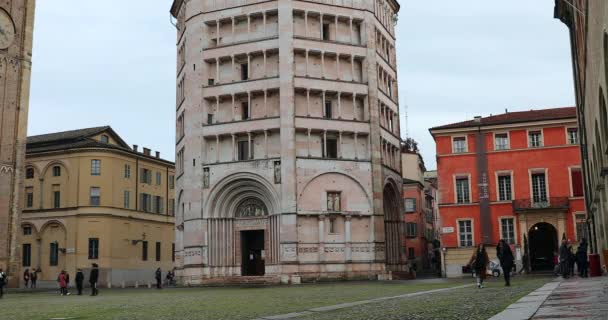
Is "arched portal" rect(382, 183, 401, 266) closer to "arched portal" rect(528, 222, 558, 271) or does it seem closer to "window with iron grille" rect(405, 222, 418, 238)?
"arched portal" rect(528, 222, 558, 271)

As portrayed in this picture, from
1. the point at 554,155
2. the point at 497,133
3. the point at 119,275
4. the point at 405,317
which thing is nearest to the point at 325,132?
the point at 497,133

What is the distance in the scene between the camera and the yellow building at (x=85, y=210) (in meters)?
69.2

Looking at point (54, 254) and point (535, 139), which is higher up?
point (535, 139)

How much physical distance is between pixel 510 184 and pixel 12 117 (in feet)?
132

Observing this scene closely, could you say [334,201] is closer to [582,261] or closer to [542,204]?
[542,204]

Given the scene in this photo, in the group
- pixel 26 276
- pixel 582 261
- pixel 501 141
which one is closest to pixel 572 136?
pixel 501 141

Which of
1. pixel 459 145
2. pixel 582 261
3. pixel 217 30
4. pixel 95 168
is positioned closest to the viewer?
pixel 582 261

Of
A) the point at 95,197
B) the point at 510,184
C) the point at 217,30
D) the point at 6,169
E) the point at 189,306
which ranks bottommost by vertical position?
the point at 189,306

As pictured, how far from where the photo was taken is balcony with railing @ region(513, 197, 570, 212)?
54875 millimetres

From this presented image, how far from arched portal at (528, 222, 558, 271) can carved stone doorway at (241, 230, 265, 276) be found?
22148 mm

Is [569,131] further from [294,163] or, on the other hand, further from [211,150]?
[211,150]

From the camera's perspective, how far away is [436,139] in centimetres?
5912

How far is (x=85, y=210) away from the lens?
69.8 metres

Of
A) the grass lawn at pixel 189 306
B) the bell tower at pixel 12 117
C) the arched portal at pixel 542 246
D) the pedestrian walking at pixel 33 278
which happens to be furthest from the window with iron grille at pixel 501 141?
the pedestrian walking at pixel 33 278
